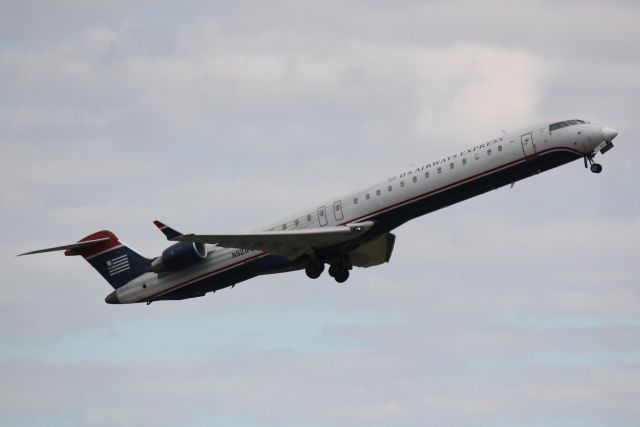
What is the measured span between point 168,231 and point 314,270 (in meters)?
6.62

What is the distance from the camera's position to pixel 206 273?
46469 mm

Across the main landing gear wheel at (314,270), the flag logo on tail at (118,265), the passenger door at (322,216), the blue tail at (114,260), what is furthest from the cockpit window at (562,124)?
the flag logo on tail at (118,265)

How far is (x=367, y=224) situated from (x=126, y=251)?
34.8 feet

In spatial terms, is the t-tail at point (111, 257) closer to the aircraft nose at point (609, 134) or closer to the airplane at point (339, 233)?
the airplane at point (339, 233)

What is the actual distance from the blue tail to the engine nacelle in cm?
192

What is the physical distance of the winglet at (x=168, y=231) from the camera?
40.2 metres

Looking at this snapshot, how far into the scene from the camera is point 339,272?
46.7 meters

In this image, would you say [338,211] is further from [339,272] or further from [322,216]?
[339,272]

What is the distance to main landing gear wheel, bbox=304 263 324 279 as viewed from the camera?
4509 centimetres

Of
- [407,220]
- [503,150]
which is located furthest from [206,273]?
[503,150]

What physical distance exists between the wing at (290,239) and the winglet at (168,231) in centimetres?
86

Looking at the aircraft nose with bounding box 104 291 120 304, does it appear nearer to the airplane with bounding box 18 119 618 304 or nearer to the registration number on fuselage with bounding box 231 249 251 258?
the airplane with bounding box 18 119 618 304

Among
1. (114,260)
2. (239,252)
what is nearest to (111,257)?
(114,260)

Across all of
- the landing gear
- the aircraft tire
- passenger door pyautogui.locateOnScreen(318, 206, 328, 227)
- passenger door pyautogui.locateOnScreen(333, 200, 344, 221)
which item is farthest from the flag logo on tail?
passenger door pyautogui.locateOnScreen(333, 200, 344, 221)
